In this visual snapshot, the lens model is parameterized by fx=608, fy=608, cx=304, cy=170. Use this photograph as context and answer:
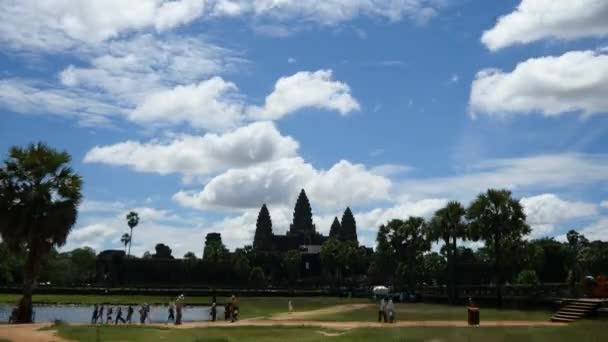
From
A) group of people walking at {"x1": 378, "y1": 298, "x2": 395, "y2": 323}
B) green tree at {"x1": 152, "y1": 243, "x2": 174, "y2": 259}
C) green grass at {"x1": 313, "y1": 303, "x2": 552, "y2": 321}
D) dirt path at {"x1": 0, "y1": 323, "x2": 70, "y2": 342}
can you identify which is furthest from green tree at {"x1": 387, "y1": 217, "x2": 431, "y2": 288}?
green tree at {"x1": 152, "y1": 243, "x2": 174, "y2": 259}

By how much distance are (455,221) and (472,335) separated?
160 ft

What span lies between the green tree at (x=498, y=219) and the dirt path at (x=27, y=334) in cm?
3991

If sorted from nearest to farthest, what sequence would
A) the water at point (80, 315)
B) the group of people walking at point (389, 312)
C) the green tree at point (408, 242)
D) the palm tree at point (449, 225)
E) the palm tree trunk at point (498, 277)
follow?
the group of people walking at point (389, 312), the water at point (80, 315), the palm tree trunk at point (498, 277), the palm tree at point (449, 225), the green tree at point (408, 242)

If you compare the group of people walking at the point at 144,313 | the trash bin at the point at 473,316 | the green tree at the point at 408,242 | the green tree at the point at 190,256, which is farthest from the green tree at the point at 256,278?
the trash bin at the point at 473,316

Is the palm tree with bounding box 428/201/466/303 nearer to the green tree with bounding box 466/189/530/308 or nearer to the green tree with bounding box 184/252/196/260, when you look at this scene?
the green tree with bounding box 466/189/530/308

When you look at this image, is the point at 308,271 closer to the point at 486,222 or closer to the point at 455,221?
the point at 455,221

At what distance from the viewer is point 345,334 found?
998 inches

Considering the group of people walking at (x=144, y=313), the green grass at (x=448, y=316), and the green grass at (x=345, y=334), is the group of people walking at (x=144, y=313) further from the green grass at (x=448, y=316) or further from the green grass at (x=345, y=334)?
the green grass at (x=448, y=316)

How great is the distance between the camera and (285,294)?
3875 inches

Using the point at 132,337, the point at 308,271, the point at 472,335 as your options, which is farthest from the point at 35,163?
the point at 308,271

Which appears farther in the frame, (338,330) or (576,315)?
(576,315)

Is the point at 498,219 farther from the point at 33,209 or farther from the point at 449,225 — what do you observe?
the point at 33,209

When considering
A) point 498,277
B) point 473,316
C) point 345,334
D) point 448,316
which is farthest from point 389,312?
point 498,277

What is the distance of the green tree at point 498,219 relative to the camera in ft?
180
